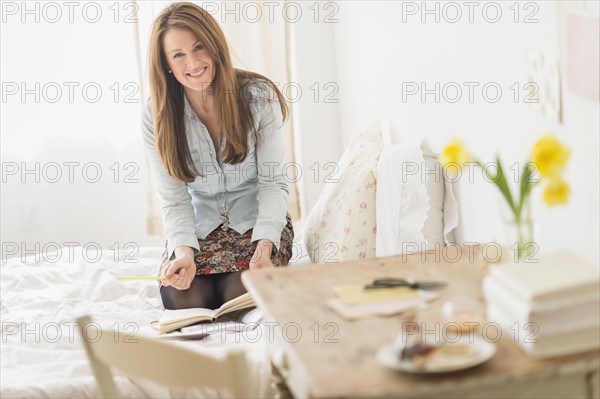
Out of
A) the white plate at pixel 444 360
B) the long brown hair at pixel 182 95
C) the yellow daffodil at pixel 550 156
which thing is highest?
the long brown hair at pixel 182 95

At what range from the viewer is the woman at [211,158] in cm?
258

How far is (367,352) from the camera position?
1373mm

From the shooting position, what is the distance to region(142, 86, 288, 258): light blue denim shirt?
2.64 m

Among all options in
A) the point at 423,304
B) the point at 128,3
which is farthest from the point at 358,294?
the point at 128,3

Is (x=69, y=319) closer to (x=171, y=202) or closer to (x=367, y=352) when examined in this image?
(x=171, y=202)

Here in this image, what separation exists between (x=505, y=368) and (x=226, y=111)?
1.46 metres

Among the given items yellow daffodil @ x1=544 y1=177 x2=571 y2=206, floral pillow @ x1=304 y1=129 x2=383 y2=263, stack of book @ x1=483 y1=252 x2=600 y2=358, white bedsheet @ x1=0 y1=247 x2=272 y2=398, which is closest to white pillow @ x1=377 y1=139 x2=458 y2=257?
floral pillow @ x1=304 y1=129 x2=383 y2=263

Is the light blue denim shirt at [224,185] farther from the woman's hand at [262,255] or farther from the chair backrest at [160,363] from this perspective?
the chair backrest at [160,363]

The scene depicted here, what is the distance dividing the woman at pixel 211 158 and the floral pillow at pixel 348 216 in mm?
105

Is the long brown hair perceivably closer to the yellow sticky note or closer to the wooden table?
the wooden table

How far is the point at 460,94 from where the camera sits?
227cm

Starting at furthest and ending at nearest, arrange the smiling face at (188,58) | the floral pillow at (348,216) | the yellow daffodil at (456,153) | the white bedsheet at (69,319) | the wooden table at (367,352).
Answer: the smiling face at (188,58) → the floral pillow at (348,216) → the white bedsheet at (69,319) → the yellow daffodil at (456,153) → the wooden table at (367,352)

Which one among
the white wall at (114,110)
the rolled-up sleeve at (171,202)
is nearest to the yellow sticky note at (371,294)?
the rolled-up sleeve at (171,202)

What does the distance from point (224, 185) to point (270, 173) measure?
0.44 ft
